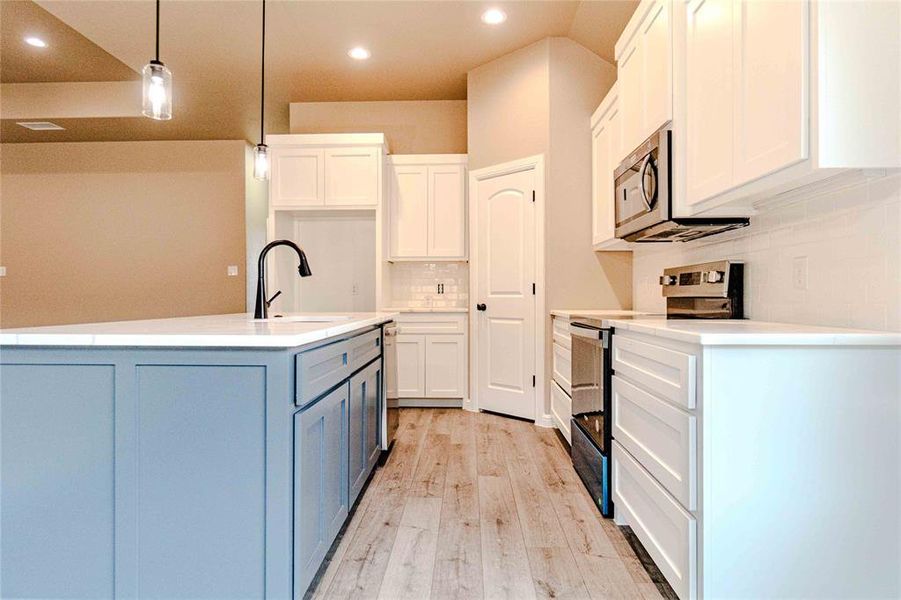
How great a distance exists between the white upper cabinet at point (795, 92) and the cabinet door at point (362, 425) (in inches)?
66.3

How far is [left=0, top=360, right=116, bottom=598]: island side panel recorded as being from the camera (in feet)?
4.43

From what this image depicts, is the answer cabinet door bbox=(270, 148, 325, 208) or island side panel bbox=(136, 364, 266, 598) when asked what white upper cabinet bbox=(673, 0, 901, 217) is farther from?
cabinet door bbox=(270, 148, 325, 208)

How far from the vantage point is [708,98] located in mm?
1862

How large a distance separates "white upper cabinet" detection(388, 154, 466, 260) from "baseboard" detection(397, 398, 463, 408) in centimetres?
132

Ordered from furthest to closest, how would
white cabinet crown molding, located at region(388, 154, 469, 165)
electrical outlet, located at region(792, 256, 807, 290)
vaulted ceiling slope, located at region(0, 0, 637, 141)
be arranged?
white cabinet crown molding, located at region(388, 154, 469, 165) < vaulted ceiling slope, located at region(0, 0, 637, 141) < electrical outlet, located at region(792, 256, 807, 290)

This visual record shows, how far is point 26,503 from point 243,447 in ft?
2.09

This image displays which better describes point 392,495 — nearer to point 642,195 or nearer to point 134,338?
point 134,338

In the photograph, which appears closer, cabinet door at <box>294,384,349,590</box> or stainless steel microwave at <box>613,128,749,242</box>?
cabinet door at <box>294,384,349,590</box>

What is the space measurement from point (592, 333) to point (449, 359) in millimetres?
2168

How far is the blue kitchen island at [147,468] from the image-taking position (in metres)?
1.34

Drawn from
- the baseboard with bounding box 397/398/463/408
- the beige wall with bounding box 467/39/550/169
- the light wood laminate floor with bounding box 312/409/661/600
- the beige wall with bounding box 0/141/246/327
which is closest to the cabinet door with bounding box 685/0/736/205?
the light wood laminate floor with bounding box 312/409/661/600

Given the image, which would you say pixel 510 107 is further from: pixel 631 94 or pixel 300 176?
pixel 300 176

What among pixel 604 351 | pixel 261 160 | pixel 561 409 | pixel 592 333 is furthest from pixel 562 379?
pixel 261 160

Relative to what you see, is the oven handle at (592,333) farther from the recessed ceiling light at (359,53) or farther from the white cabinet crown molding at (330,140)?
the recessed ceiling light at (359,53)
